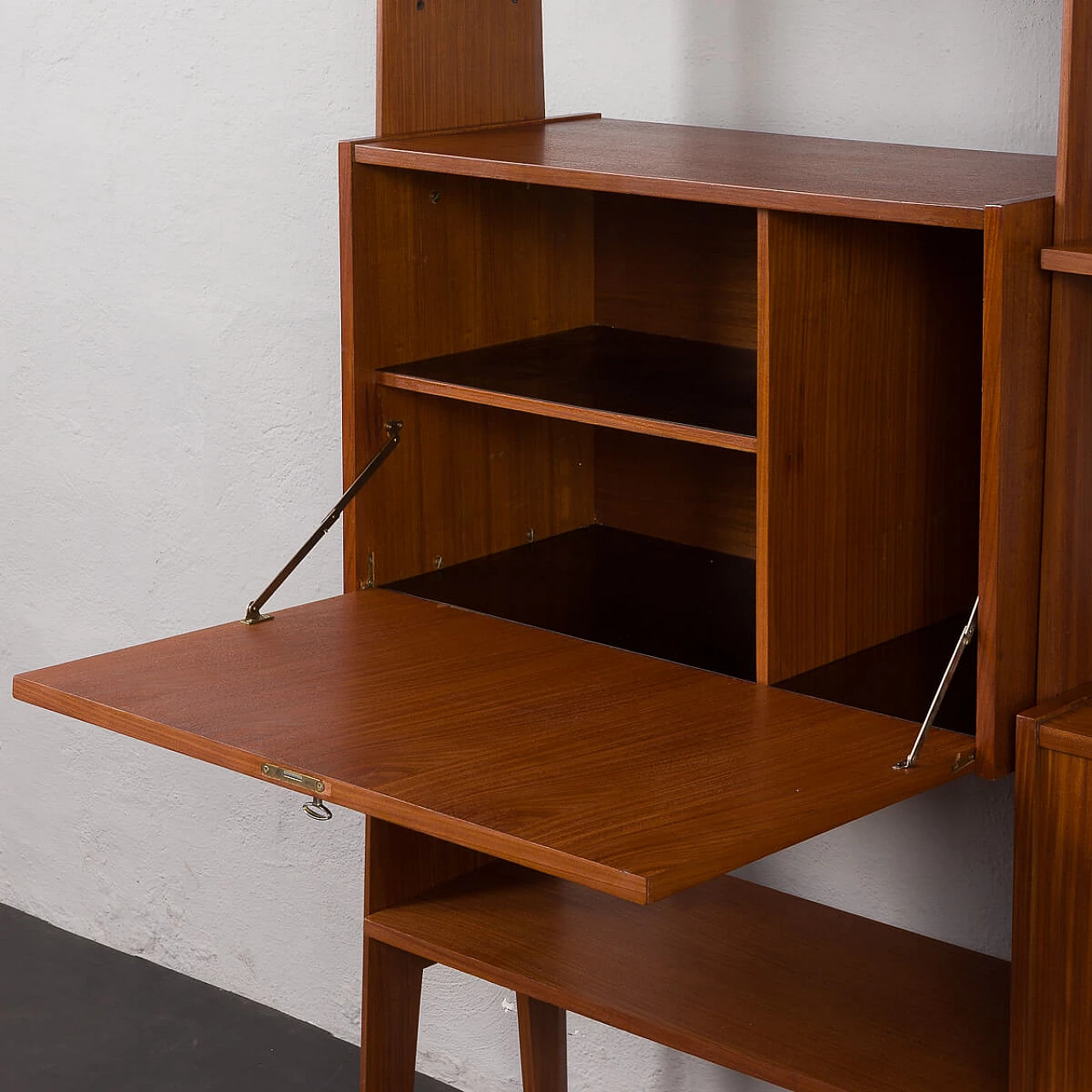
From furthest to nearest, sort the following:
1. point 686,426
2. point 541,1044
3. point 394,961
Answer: point 541,1044
point 394,961
point 686,426

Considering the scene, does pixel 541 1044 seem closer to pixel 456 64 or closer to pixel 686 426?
pixel 686 426

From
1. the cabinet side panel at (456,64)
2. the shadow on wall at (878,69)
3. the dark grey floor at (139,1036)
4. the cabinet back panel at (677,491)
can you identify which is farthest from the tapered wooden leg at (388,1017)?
the shadow on wall at (878,69)

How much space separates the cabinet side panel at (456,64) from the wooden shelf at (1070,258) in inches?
30.6

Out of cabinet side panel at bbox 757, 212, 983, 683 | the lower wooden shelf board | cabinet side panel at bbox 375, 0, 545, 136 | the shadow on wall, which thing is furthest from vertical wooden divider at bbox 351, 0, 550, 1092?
cabinet side panel at bbox 757, 212, 983, 683

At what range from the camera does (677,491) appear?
7.56ft

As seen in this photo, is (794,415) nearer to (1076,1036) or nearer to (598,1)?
(1076,1036)

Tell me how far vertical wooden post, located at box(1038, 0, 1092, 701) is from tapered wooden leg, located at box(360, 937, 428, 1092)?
922 millimetres

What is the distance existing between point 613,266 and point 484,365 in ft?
0.95

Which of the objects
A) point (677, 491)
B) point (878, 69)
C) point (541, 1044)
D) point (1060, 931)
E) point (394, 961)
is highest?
point (878, 69)

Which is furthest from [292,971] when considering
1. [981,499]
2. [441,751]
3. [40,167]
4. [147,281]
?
[981,499]

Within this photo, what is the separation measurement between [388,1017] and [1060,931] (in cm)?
92

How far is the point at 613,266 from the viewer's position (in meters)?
2.30

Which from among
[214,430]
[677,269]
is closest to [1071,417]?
[677,269]

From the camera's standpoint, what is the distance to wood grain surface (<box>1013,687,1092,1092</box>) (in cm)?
163
